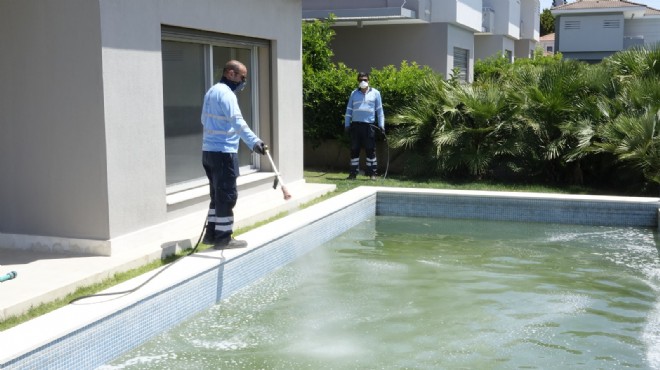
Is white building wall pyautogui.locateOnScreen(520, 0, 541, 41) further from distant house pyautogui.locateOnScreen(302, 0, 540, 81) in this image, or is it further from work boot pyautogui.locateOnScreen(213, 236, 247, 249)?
work boot pyautogui.locateOnScreen(213, 236, 247, 249)

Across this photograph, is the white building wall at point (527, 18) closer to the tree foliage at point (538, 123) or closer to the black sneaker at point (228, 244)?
the tree foliage at point (538, 123)

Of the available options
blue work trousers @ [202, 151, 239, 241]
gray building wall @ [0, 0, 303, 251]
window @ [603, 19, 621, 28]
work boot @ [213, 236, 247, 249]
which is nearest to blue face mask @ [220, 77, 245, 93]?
blue work trousers @ [202, 151, 239, 241]

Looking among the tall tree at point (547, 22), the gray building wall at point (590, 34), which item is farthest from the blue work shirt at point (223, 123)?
the tall tree at point (547, 22)

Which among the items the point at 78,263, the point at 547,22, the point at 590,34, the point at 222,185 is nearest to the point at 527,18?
the point at 590,34

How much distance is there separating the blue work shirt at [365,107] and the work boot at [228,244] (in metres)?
6.56

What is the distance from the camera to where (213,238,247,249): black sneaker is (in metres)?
7.86

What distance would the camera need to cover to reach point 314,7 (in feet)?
75.7

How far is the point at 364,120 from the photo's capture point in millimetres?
14047

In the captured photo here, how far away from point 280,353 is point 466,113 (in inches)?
355

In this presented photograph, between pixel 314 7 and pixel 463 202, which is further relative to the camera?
pixel 314 7

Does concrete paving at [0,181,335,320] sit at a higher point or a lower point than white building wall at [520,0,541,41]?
lower

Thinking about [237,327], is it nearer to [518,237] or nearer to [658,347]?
[658,347]

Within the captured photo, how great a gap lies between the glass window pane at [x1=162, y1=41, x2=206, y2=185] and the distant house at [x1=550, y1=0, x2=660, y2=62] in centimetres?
4390

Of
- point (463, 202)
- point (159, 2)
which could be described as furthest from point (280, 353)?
point (463, 202)
